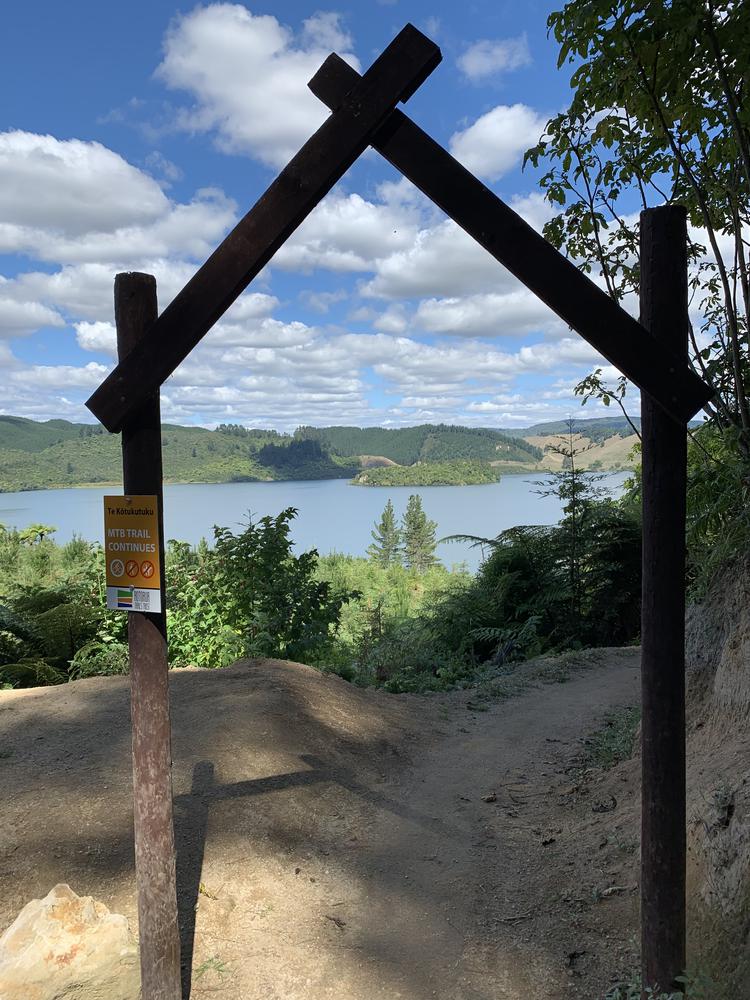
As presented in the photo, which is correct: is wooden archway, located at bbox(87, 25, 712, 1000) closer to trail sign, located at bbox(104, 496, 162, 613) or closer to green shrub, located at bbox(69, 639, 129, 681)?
trail sign, located at bbox(104, 496, 162, 613)

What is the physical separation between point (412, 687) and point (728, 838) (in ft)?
17.6

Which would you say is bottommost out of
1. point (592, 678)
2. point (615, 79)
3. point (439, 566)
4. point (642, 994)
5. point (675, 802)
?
point (439, 566)

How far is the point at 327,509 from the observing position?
6141cm

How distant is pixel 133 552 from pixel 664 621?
2.06 meters

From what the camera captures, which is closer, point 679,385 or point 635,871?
point 679,385

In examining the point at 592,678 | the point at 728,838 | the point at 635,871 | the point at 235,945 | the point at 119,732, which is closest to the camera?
the point at 728,838

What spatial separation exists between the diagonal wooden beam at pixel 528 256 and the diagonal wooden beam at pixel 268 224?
8 cm

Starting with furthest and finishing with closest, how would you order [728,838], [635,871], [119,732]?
[119,732], [635,871], [728,838]

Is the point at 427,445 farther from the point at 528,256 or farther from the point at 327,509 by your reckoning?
the point at 528,256

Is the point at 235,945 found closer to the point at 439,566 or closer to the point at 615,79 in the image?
the point at 615,79

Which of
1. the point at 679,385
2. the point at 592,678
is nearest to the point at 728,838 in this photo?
the point at 679,385

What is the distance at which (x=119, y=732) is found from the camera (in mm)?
5215

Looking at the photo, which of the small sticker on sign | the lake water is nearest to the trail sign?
the small sticker on sign

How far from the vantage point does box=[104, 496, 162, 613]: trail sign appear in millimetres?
2621
